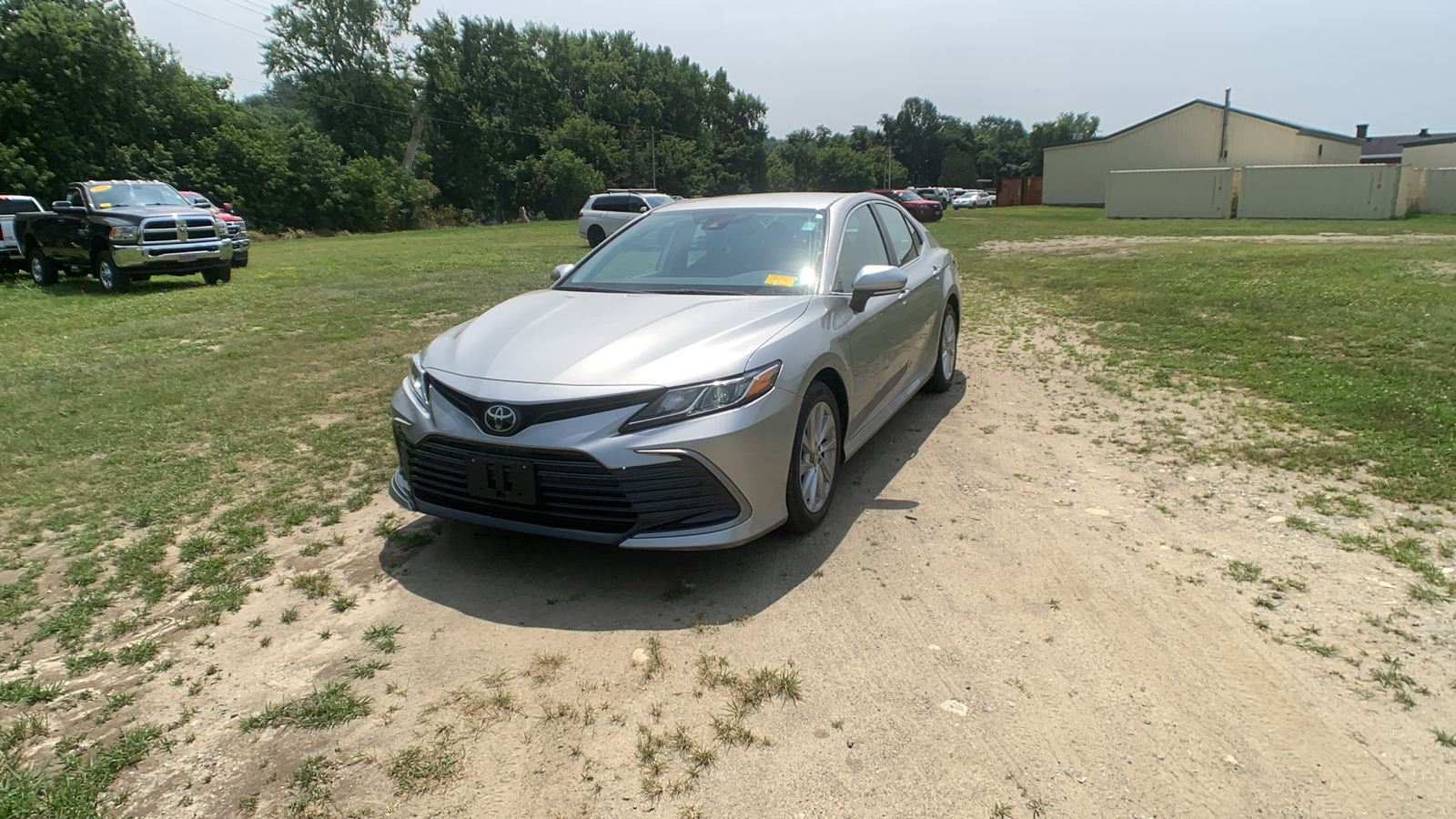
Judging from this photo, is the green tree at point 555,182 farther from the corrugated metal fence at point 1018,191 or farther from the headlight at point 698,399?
the headlight at point 698,399

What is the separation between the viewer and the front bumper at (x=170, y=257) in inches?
550

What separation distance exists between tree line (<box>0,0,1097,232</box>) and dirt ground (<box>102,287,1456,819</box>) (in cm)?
4408

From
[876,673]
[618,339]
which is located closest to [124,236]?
[618,339]

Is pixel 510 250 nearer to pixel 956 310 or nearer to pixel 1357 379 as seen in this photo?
pixel 956 310

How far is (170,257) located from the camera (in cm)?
1428

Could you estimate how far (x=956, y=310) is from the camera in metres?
6.85

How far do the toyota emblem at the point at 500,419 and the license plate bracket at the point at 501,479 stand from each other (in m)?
0.12

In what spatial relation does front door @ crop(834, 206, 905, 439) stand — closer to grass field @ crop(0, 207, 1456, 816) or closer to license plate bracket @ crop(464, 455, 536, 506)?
license plate bracket @ crop(464, 455, 536, 506)

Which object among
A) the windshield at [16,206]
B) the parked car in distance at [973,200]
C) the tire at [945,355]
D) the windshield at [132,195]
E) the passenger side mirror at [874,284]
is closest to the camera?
the passenger side mirror at [874,284]

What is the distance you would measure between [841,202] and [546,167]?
5964 cm

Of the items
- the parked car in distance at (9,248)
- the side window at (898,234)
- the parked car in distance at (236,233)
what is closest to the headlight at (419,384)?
the side window at (898,234)

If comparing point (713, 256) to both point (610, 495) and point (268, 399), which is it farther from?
point (268, 399)

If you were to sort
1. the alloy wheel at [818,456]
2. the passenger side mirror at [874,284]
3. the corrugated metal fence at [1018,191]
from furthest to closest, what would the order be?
1. the corrugated metal fence at [1018,191]
2. the passenger side mirror at [874,284]
3. the alloy wheel at [818,456]

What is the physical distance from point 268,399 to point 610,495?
15.1 feet
